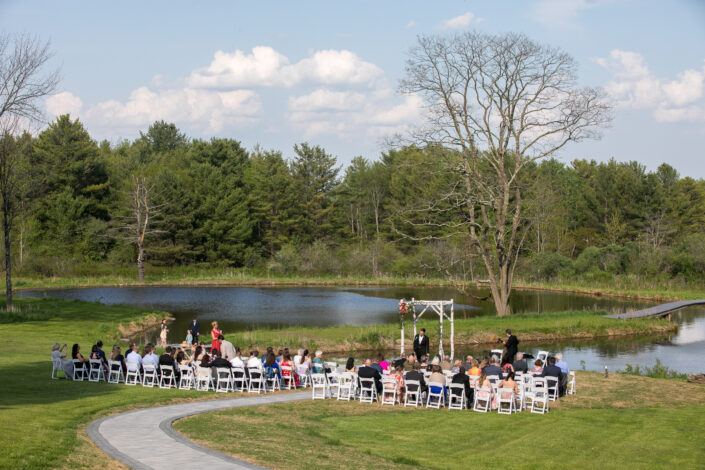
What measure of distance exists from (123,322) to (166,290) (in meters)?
26.9

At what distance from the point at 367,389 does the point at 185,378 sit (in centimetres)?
510

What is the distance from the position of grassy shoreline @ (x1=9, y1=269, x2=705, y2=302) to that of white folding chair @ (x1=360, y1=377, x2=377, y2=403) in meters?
40.5

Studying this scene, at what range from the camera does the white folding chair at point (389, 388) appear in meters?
17.6

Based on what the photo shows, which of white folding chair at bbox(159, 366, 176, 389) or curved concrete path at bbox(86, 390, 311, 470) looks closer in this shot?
curved concrete path at bbox(86, 390, 311, 470)

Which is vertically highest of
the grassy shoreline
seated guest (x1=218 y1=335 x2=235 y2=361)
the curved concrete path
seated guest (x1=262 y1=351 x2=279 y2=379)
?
the grassy shoreline

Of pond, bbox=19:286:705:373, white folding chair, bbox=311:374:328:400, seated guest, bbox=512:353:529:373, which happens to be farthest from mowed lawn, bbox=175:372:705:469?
pond, bbox=19:286:705:373

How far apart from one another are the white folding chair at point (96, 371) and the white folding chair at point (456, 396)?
31.7ft

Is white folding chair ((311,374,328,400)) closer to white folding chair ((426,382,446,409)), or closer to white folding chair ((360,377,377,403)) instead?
white folding chair ((360,377,377,403))

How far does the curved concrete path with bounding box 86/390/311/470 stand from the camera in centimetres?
1106

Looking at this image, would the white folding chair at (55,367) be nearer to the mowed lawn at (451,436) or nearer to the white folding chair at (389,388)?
the mowed lawn at (451,436)

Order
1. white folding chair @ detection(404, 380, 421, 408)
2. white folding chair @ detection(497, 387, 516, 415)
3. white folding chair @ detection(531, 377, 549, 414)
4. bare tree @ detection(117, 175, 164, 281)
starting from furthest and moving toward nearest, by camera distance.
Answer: bare tree @ detection(117, 175, 164, 281)
white folding chair @ detection(404, 380, 421, 408)
white folding chair @ detection(531, 377, 549, 414)
white folding chair @ detection(497, 387, 516, 415)

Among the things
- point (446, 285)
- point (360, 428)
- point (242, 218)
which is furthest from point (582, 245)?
point (360, 428)

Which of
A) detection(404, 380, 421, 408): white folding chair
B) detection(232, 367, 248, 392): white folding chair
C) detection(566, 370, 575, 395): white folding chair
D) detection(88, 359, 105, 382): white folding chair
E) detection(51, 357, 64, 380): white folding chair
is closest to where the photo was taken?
detection(404, 380, 421, 408): white folding chair

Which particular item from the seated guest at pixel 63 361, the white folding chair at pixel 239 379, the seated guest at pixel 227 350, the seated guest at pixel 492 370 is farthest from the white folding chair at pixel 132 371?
the seated guest at pixel 492 370
